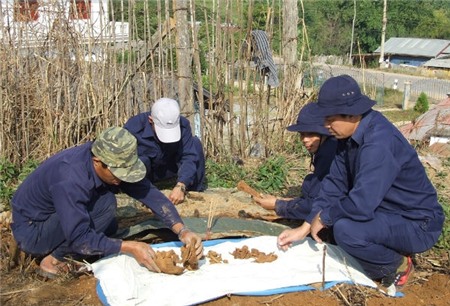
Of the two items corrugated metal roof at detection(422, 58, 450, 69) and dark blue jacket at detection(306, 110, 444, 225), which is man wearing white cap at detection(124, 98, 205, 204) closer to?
dark blue jacket at detection(306, 110, 444, 225)

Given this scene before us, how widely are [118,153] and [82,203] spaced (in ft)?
1.14

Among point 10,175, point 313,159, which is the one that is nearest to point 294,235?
point 313,159

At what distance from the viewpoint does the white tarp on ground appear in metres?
2.89

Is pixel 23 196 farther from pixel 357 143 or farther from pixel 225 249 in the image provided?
pixel 357 143

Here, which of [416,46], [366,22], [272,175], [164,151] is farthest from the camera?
[366,22]

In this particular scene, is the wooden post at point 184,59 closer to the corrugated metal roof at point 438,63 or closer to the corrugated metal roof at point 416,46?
the corrugated metal roof at point 438,63

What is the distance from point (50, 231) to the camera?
3102 millimetres

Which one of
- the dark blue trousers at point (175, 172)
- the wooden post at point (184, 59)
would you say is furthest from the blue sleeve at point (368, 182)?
the wooden post at point (184, 59)

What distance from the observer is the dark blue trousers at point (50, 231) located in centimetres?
311

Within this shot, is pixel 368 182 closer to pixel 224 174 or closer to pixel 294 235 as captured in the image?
pixel 294 235

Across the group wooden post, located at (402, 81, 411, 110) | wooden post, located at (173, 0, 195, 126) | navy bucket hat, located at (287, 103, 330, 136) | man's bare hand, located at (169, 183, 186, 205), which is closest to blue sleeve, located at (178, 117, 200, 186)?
man's bare hand, located at (169, 183, 186, 205)

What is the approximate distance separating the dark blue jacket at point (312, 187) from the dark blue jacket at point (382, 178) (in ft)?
1.54

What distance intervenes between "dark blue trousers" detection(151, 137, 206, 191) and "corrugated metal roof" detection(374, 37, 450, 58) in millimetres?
45599

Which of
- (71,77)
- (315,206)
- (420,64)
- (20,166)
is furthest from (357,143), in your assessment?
(420,64)
